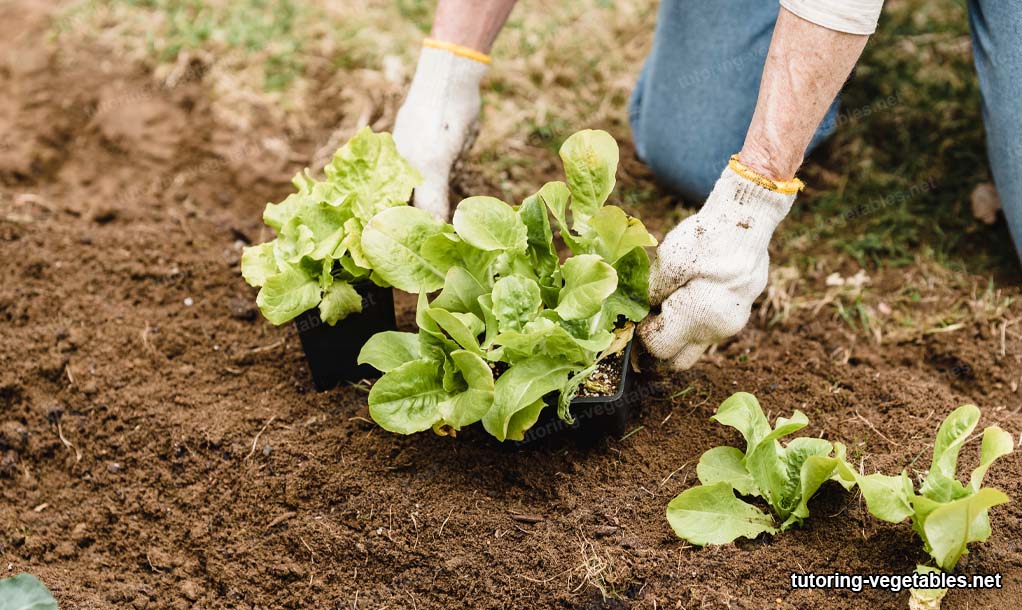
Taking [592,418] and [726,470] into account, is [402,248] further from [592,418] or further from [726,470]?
[726,470]

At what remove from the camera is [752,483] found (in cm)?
170

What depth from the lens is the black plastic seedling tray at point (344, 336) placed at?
194 cm

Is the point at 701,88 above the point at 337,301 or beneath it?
above

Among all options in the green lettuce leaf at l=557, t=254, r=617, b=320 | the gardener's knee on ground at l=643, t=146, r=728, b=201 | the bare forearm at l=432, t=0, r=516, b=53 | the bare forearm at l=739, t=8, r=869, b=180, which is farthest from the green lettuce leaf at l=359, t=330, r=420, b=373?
the gardener's knee on ground at l=643, t=146, r=728, b=201

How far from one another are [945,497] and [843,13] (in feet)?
3.07

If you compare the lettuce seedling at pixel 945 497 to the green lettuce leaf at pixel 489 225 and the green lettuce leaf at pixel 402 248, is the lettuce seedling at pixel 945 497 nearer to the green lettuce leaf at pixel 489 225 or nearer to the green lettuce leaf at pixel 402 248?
the green lettuce leaf at pixel 489 225

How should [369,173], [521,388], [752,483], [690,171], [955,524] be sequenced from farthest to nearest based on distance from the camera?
[690,171], [369,173], [752,483], [521,388], [955,524]

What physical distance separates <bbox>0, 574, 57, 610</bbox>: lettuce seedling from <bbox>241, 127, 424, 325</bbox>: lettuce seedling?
24.8 inches

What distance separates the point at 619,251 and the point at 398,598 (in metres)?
0.80

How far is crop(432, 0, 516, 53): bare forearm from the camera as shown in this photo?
2322 mm

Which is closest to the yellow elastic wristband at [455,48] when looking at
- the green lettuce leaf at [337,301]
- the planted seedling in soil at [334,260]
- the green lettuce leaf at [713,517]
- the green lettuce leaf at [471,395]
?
the planted seedling in soil at [334,260]

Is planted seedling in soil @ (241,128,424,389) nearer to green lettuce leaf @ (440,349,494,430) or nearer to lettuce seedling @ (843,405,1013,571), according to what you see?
green lettuce leaf @ (440,349,494,430)

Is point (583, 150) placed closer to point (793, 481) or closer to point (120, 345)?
point (793, 481)

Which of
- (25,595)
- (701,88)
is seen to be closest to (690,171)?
(701,88)
